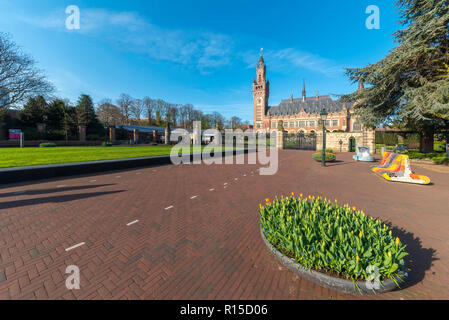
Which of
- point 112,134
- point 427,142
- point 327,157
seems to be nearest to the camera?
point 327,157

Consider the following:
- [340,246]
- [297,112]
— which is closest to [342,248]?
[340,246]

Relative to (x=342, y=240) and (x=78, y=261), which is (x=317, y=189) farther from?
(x=78, y=261)

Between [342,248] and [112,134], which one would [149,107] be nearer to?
[112,134]

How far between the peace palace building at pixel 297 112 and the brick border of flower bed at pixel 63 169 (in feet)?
202

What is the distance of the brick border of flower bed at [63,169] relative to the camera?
24.4 ft

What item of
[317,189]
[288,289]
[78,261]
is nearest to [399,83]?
[317,189]

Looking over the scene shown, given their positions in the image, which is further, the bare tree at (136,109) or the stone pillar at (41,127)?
the bare tree at (136,109)

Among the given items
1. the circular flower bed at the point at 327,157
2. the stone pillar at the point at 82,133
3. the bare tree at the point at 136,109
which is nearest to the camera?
the circular flower bed at the point at 327,157

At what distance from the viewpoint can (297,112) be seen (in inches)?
2862

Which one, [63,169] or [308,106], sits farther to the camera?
[308,106]

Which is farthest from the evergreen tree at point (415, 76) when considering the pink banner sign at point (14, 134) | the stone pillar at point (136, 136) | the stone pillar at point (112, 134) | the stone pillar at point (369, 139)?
the pink banner sign at point (14, 134)

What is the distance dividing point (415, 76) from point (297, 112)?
64.0 meters

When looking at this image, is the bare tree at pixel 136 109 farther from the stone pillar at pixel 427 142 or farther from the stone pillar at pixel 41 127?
the stone pillar at pixel 427 142
